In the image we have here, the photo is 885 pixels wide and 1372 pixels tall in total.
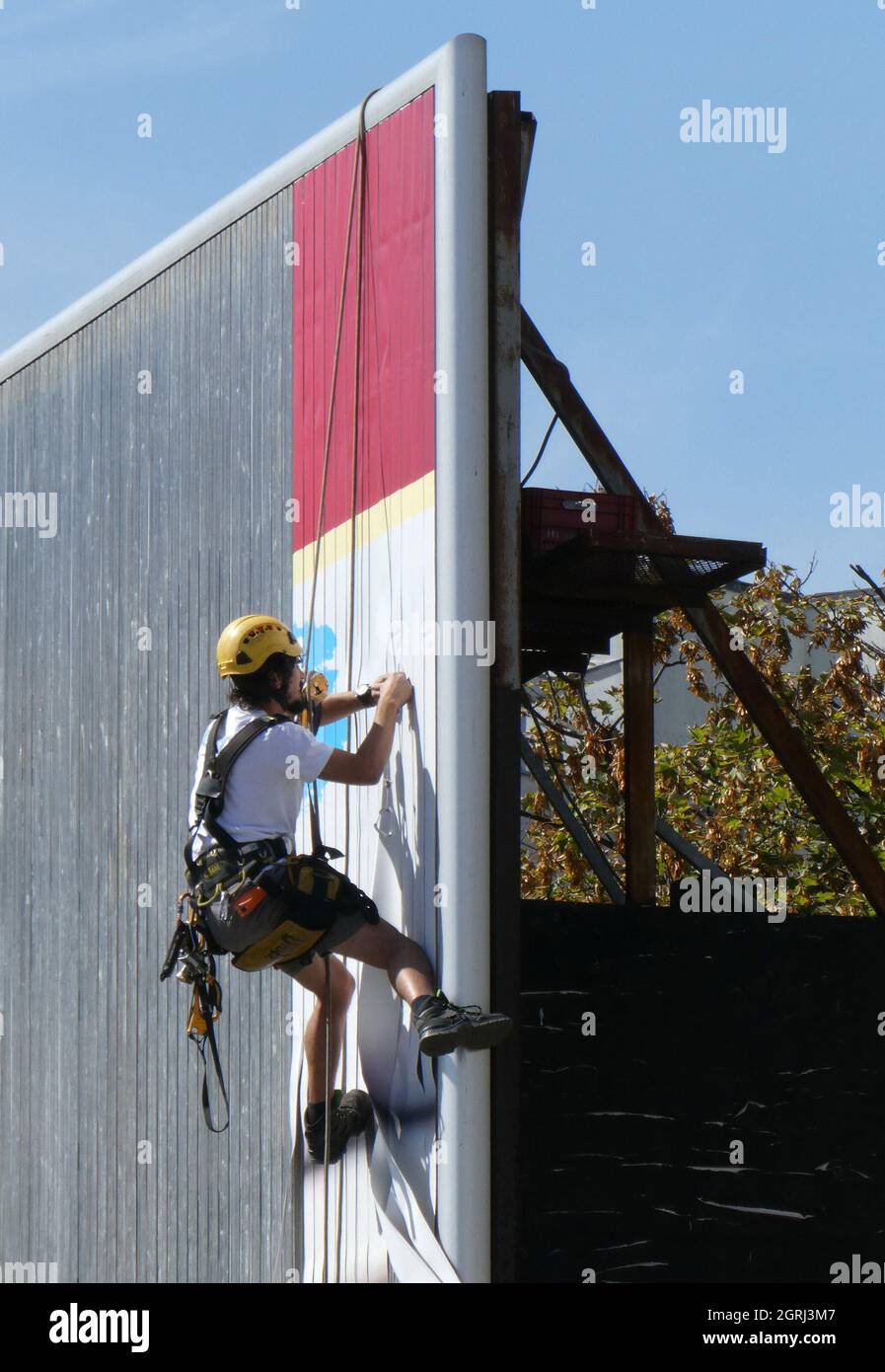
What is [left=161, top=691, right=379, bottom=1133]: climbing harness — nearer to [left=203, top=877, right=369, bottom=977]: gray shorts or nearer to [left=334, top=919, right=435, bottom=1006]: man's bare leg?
[left=203, top=877, right=369, bottom=977]: gray shorts

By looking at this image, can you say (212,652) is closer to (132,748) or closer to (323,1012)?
(132,748)

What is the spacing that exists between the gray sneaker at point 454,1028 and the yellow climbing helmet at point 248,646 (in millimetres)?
1691

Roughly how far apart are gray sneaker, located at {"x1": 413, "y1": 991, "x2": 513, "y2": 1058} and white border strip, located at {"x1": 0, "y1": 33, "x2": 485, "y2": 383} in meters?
4.32

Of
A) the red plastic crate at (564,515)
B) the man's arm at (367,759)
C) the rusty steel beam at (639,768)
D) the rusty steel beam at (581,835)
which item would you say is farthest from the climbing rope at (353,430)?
the rusty steel beam at (581,835)

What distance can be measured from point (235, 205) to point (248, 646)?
3.62 m

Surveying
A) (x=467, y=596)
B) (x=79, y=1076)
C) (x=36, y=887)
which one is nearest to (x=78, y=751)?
(x=36, y=887)

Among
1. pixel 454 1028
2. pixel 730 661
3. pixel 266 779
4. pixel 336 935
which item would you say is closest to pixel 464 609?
pixel 266 779

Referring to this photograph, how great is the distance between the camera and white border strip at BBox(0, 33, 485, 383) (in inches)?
350

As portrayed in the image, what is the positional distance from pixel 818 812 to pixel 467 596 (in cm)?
365

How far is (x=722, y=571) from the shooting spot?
424 inches

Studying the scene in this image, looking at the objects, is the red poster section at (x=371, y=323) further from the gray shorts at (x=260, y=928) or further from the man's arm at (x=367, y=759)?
the gray shorts at (x=260, y=928)

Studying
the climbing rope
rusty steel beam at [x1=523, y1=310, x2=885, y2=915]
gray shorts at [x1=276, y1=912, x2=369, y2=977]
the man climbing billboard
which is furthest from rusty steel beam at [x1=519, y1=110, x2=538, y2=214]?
gray shorts at [x1=276, y1=912, x2=369, y2=977]

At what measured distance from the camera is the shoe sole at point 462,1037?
25.7 ft
